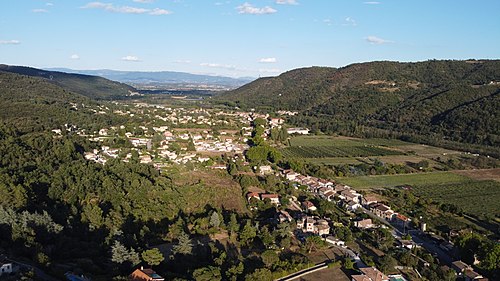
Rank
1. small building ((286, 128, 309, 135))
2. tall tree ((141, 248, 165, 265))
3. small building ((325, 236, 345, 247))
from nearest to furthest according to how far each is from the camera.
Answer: tall tree ((141, 248, 165, 265)) → small building ((325, 236, 345, 247)) → small building ((286, 128, 309, 135))

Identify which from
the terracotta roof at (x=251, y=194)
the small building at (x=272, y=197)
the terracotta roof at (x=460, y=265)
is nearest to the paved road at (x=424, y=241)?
the terracotta roof at (x=460, y=265)

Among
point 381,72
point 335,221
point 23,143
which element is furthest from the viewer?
point 381,72

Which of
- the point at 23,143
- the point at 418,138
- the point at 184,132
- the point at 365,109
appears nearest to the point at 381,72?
the point at 365,109

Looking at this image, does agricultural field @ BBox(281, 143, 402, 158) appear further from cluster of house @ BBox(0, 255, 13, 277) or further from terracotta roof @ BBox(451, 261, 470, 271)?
cluster of house @ BBox(0, 255, 13, 277)

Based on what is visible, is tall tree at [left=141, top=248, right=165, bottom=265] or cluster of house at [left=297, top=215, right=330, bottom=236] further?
cluster of house at [left=297, top=215, right=330, bottom=236]

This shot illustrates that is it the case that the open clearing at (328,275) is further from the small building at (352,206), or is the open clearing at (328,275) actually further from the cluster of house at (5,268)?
the small building at (352,206)

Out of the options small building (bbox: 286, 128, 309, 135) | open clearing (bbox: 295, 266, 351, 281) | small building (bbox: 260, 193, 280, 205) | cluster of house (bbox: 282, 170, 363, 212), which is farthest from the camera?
small building (bbox: 286, 128, 309, 135)

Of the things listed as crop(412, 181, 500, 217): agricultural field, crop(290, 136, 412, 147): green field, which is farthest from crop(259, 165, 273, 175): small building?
crop(290, 136, 412, 147): green field

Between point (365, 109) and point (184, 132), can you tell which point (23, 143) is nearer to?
point (184, 132)
